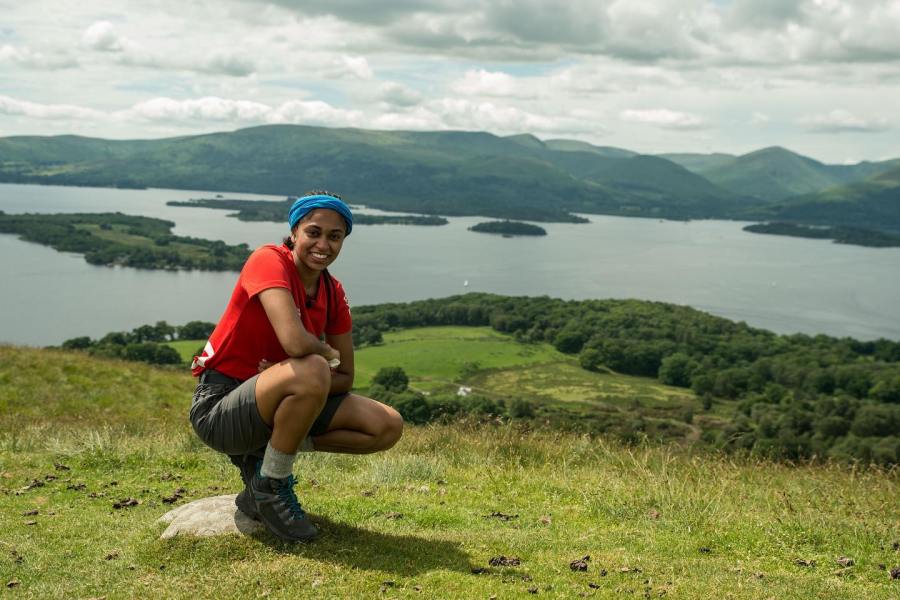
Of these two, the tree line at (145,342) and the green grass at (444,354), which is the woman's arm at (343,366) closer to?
the tree line at (145,342)

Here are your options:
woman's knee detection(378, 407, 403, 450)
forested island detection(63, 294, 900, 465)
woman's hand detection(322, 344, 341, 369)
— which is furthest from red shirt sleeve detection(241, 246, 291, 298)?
forested island detection(63, 294, 900, 465)

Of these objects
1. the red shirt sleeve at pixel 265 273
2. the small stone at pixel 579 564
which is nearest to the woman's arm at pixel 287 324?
the red shirt sleeve at pixel 265 273

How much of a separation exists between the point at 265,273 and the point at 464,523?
2.66m

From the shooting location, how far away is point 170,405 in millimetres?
16641

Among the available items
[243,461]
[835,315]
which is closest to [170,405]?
[243,461]

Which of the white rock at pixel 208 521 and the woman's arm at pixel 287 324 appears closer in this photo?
the woman's arm at pixel 287 324

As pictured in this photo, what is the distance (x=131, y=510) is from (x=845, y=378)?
83.2 meters

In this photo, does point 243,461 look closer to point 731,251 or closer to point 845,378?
point 845,378

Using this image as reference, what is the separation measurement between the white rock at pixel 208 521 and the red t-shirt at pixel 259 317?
3.40 feet

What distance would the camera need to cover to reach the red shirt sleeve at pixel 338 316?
5.47m

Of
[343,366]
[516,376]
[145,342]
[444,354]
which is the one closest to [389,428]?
[343,366]

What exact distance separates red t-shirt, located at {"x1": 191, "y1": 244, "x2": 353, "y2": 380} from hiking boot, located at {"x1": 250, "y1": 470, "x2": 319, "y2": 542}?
2.47ft

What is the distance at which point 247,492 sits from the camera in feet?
17.9

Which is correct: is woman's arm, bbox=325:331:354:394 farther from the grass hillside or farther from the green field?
the green field
